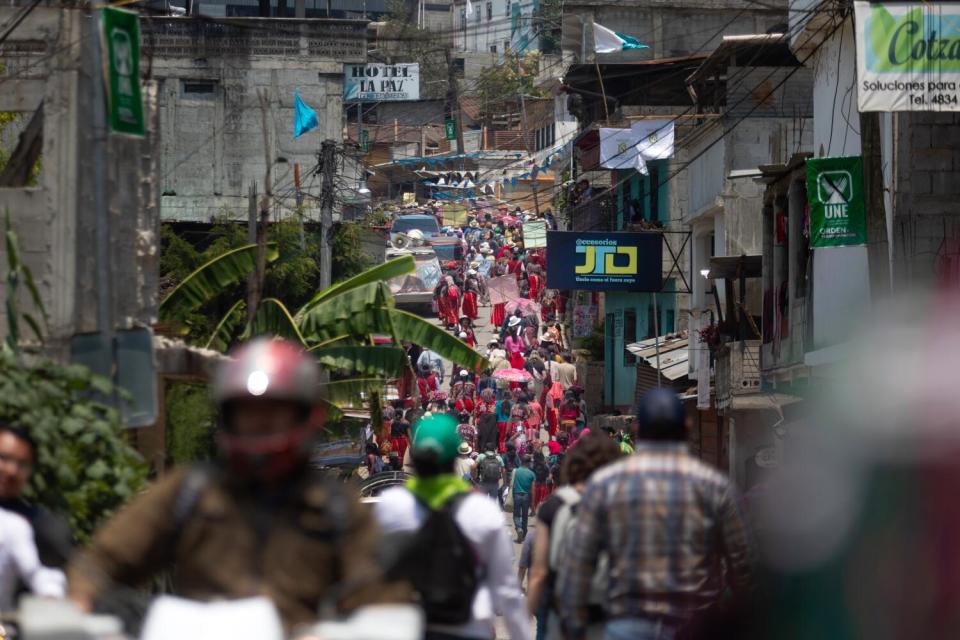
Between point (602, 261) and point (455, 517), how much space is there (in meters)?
25.8

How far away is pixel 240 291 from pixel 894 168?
18836mm

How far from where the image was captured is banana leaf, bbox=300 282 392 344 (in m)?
17.2

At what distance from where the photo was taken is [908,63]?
1456 centimetres

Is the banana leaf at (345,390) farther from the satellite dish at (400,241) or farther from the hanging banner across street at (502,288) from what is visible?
the satellite dish at (400,241)

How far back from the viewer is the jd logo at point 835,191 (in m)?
18.4

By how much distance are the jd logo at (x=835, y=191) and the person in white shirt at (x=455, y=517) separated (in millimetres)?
12560

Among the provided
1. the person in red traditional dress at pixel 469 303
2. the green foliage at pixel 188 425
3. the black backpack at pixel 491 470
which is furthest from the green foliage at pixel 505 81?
the green foliage at pixel 188 425

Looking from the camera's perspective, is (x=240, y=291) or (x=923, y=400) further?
(x=240, y=291)

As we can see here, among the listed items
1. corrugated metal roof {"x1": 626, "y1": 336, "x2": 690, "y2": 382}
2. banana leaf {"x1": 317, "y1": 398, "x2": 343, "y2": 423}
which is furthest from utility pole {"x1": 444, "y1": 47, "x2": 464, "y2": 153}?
banana leaf {"x1": 317, "y1": 398, "x2": 343, "y2": 423}

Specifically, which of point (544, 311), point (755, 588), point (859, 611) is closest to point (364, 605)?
point (859, 611)

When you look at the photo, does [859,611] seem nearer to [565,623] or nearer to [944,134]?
[565,623]

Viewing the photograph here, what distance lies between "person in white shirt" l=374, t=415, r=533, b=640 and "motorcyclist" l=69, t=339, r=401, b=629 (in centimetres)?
168

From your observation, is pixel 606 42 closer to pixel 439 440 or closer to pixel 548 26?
pixel 439 440

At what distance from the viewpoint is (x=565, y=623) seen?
665 cm
